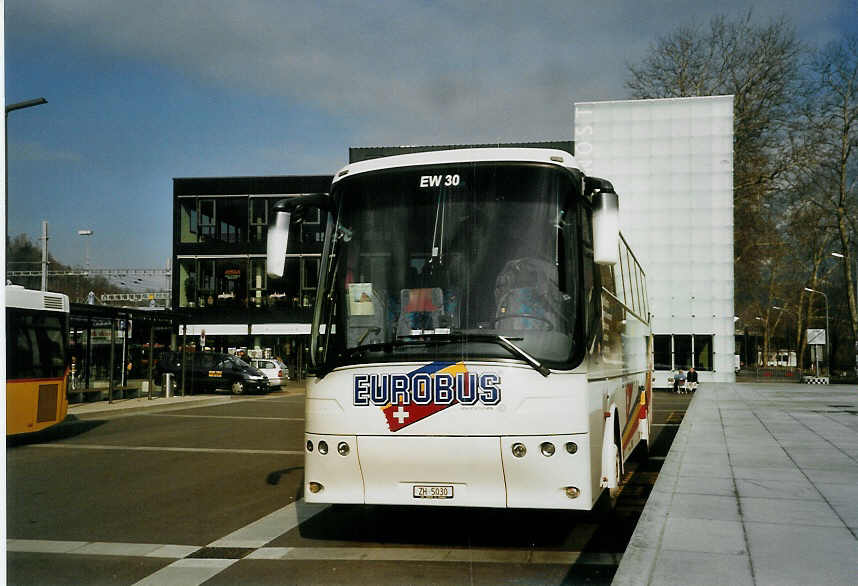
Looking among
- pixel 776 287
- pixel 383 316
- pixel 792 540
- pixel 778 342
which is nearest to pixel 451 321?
pixel 383 316

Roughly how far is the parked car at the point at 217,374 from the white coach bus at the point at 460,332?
31.5 metres

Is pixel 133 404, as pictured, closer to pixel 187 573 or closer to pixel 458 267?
pixel 187 573

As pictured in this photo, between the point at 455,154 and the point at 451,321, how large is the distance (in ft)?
4.80

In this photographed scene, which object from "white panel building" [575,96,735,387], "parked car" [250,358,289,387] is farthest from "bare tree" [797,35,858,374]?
"parked car" [250,358,289,387]

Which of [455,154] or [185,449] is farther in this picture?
[185,449]

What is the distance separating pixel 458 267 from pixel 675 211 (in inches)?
1834

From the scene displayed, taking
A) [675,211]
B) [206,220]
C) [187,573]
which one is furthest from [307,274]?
[187,573]

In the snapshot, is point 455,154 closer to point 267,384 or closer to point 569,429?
point 569,429

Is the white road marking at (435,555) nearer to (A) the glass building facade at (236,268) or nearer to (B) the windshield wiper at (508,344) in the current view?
(B) the windshield wiper at (508,344)

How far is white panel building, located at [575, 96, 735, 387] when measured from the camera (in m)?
49.9

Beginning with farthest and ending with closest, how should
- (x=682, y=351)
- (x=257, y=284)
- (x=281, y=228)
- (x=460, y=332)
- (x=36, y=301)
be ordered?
1. (x=257, y=284)
2. (x=682, y=351)
3. (x=36, y=301)
4. (x=281, y=228)
5. (x=460, y=332)

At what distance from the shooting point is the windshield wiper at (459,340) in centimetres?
661

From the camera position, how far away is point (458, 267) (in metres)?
6.97

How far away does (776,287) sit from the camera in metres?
82.2
